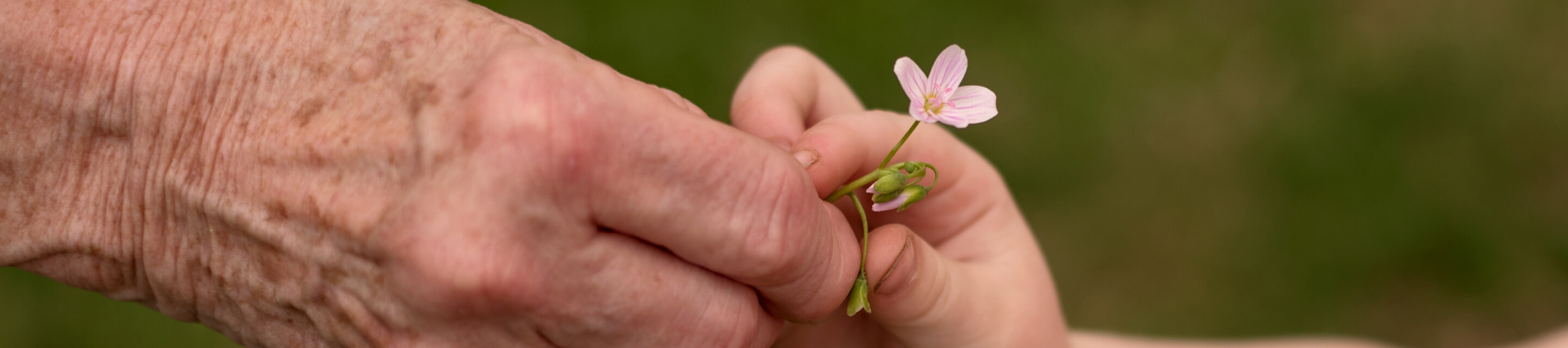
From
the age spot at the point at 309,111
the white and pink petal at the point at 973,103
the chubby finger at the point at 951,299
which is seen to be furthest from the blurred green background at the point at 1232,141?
the age spot at the point at 309,111

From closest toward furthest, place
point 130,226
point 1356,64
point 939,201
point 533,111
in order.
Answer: point 533,111 → point 130,226 → point 939,201 → point 1356,64

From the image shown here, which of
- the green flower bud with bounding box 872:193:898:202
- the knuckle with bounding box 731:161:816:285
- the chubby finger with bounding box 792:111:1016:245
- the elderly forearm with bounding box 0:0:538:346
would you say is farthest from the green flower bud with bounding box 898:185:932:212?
the elderly forearm with bounding box 0:0:538:346

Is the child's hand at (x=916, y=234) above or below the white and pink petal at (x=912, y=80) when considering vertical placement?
below

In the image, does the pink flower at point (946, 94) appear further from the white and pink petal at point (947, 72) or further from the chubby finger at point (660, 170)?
the chubby finger at point (660, 170)

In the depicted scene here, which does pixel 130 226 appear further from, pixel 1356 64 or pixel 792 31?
pixel 1356 64

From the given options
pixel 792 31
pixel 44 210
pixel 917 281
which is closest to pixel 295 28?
pixel 44 210

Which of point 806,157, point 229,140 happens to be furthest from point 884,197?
point 229,140
